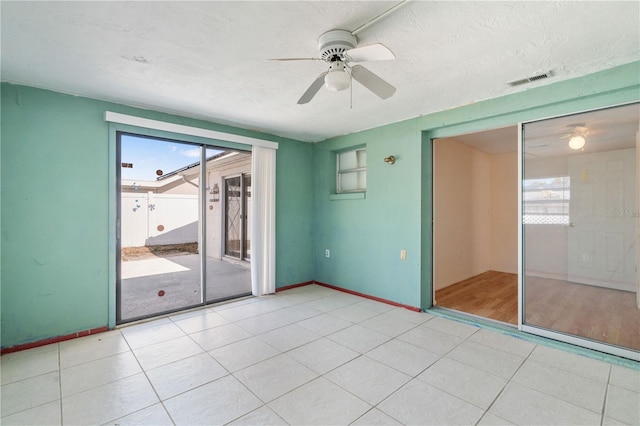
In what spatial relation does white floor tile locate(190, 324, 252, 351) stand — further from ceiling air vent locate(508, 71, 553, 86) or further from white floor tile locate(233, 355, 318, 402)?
ceiling air vent locate(508, 71, 553, 86)

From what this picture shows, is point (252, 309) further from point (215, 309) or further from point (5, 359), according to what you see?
point (5, 359)

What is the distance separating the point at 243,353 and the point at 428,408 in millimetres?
1590

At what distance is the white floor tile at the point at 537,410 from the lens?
1771 mm

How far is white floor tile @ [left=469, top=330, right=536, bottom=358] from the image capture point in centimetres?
266

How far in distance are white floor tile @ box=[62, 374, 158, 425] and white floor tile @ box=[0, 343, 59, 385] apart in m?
0.63

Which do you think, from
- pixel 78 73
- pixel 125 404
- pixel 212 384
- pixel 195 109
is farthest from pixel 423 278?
pixel 78 73

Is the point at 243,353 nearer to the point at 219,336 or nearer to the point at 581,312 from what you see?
the point at 219,336

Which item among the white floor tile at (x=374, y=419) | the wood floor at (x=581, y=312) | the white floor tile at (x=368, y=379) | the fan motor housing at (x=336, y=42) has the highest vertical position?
the fan motor housing at (x=336, y=42)

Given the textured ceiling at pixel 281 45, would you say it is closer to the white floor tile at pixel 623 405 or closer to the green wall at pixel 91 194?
the green wall at pixel 91 194

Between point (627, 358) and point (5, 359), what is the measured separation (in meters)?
5.31

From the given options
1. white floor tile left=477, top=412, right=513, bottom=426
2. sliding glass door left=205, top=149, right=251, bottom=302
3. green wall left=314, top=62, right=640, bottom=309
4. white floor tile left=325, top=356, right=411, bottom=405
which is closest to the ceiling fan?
green wall left=314, top=62, right=640, bottom=309

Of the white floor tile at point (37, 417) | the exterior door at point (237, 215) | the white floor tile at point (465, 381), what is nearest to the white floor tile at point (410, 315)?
the white floor tile at point (465, 381)

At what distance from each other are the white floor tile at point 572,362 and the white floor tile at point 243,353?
2.34 m

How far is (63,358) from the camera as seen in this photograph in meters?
2.55
